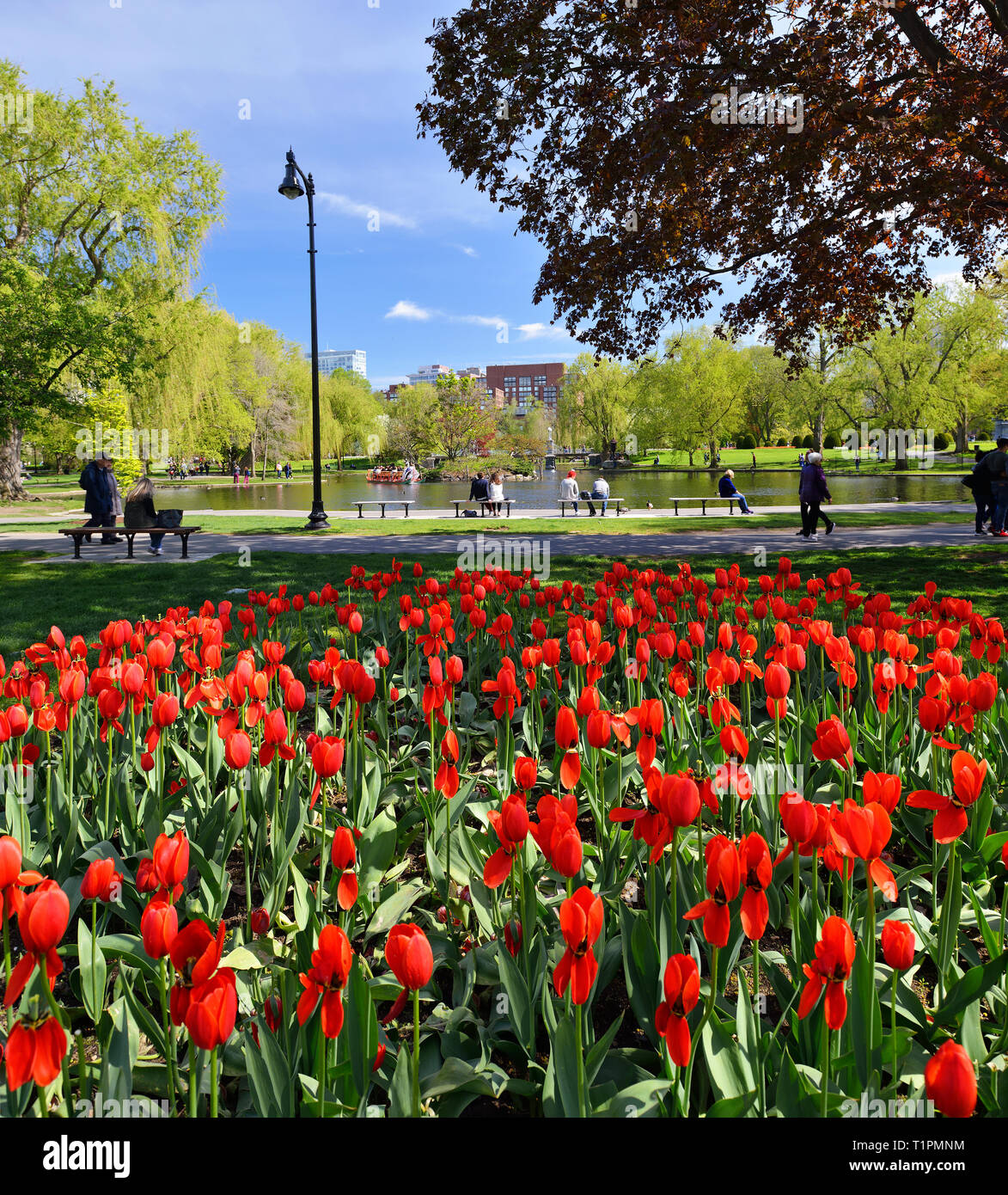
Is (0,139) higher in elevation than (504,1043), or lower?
higher

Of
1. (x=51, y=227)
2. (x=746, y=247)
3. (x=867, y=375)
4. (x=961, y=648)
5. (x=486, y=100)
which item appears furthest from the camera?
(x=867, y=375)

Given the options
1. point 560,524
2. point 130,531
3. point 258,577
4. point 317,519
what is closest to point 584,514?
point 560,524

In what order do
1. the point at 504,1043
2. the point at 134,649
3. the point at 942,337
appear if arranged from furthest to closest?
the point at 942,337 < the point at 134,649 < the point at 504,1043

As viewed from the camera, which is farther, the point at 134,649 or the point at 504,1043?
the point at 134,649

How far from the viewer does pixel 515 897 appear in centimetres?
204

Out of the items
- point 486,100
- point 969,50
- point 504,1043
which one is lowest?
point 504,1043

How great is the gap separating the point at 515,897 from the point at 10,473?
2969 centimetres

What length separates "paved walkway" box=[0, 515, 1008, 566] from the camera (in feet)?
37.5

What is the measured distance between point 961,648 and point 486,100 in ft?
26.3

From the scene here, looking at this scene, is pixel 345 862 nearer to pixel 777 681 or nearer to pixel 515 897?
pixel 515 897

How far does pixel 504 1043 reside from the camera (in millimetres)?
1671

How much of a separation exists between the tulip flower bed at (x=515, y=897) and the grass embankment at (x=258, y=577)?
3.51 m

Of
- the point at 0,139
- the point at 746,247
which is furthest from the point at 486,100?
the point at 0,139
